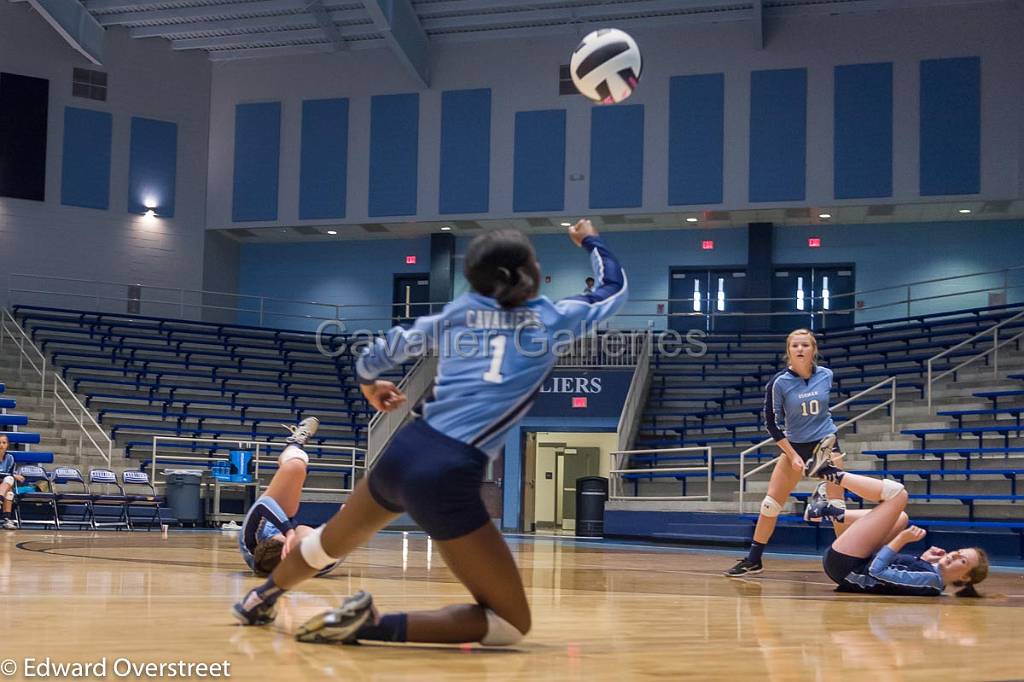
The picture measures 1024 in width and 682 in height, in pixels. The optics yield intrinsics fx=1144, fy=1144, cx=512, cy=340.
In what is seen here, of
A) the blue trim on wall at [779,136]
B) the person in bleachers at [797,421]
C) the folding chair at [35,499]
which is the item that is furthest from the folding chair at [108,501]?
the blue trim on wall at [779,136]

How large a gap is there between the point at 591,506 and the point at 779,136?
9.29 m

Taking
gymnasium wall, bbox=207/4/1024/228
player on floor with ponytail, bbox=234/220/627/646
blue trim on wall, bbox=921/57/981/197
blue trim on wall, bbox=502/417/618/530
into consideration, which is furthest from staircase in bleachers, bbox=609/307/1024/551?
player on floor with ponytail, bbox=234/220/627/646

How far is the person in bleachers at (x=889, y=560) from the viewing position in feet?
22.4

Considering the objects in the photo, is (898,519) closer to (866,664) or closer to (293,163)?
(866,664)

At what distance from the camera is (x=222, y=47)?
89.6 ft

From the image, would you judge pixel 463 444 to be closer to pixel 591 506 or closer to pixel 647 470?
pixel 647 470

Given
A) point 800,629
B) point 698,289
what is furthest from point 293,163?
point 800,629

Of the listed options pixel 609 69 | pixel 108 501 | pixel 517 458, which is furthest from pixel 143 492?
pixel 609 69

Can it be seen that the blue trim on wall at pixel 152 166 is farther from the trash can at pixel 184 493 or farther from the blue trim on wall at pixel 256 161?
the trash can at pixel 184 493

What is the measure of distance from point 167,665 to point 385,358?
1.16 m

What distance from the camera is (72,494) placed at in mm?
16672

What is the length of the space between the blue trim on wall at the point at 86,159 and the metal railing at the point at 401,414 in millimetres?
8971

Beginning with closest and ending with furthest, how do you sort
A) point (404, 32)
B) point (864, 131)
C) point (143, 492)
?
point (143, 492)
point (864, 131)
point (404, 32)

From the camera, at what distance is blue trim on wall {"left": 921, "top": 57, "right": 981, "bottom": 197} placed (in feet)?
76.2
